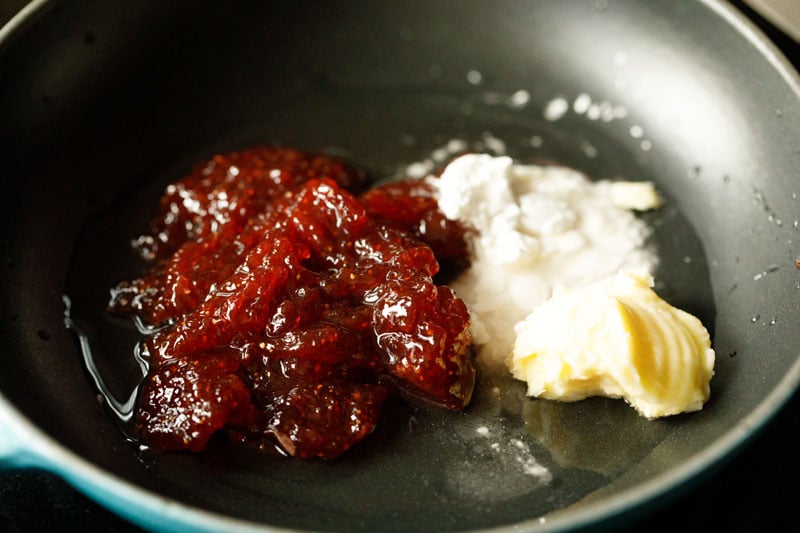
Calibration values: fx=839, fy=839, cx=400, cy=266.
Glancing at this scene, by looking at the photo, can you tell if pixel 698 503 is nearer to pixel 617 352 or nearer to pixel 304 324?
pixel 617 352

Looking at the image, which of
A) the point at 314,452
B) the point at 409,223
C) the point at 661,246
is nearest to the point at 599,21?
the point at 661,246

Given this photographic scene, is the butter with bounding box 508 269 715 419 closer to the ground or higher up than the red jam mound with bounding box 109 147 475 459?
higher up

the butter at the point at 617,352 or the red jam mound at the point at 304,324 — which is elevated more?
the butter at the point at 617,352

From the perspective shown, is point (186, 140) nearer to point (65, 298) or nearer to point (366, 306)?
point (65, 298)
